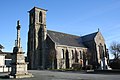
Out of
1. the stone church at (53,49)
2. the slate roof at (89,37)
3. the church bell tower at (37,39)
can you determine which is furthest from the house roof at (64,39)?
the church bell tower at (37,39)

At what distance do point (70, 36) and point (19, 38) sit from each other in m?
43.5

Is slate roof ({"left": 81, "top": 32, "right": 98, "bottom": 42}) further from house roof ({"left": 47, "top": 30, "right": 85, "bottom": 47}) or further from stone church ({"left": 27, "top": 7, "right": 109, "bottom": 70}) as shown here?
house roof ({"left": 47, "top": 30, "right": 85, "bottom": 47})

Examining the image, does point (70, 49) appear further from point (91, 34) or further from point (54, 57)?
point (91, 34)

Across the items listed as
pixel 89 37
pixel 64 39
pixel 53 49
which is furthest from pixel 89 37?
pixel 53 49

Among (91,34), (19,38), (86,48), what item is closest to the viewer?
(19,38)

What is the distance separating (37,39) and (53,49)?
21.2 ft

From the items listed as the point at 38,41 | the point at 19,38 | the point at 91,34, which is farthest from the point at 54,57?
the point at 19,38

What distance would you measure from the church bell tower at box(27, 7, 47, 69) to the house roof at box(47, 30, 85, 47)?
3.22 metres

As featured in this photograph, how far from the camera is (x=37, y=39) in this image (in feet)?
174

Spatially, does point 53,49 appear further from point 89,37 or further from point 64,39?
point 89,37

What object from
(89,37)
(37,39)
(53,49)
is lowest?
(53,49)

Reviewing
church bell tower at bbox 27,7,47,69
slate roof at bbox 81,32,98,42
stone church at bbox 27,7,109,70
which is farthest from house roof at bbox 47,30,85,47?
church bell tower at bbox 27,7,47,69

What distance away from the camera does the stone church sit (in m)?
51.3

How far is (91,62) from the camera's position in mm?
60156
